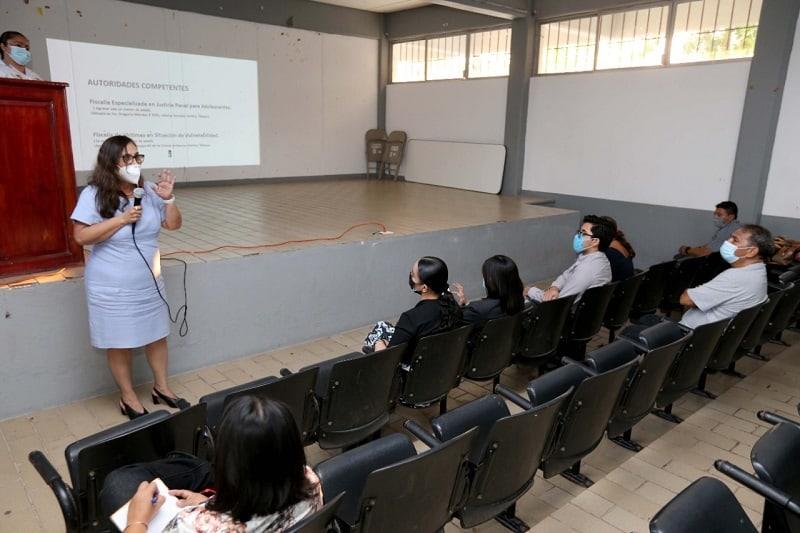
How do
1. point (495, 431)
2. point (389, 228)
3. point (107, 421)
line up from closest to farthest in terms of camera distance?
1. point (495, 431)
2. point (107, 421)
3. point (389, 228)

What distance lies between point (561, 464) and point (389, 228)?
326 cm

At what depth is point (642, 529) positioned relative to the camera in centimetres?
210

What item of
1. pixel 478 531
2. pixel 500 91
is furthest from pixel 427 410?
pixel 500 91

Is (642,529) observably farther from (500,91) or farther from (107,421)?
(500,91)

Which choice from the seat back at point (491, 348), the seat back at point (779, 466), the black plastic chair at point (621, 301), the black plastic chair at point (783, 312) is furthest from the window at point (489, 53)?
the seat back at point (779, 466)

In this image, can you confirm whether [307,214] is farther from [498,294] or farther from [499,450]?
[499,450]

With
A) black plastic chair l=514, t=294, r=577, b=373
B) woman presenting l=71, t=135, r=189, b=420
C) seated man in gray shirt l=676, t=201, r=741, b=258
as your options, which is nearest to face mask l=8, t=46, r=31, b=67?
woman presenting l=71, t=135, r=189, b=420

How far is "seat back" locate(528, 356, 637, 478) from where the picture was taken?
210cm

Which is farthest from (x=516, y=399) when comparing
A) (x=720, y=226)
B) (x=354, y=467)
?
(x=720, y=226)

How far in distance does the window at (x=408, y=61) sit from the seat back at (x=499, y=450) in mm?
8367

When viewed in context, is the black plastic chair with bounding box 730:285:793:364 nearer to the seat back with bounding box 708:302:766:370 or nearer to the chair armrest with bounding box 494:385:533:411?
the seat back with bounding box 708:302:766:370

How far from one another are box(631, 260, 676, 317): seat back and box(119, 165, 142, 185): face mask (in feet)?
11.6

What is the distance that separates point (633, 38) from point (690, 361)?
5.40 meters

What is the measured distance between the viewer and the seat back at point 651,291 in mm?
4211
